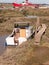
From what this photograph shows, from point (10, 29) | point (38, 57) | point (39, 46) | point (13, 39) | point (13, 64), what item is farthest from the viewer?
point (10, 29)

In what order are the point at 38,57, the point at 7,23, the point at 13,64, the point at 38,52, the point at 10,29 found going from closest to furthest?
the point at 13,64 → the point at 38,57 → the point at 38,52 → the point at 10,29 → the point at 7,23

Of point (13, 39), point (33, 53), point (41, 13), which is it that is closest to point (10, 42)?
point (13, 39)

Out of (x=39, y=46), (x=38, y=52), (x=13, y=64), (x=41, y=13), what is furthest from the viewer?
(x=41, y=13)

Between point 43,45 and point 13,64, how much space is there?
12.1 feet

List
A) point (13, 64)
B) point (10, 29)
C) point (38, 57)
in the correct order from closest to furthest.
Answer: point (13, 64) < point (38, 57) < point (10, 29)

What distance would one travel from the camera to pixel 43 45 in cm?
1284

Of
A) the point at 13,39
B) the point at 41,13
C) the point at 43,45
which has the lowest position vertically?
the point at 41,13

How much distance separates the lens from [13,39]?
2397cm

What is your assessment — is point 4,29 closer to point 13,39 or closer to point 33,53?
point 13,39

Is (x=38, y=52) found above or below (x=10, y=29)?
above

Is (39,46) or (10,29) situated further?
(10,29)

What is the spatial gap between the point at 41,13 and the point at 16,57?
40.4 meters

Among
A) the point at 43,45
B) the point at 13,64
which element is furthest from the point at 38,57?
the point at 43,45

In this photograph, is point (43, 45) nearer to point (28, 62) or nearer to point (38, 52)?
point (38, 52)
